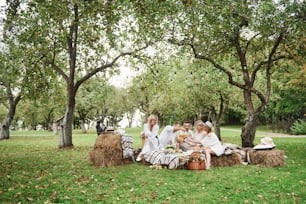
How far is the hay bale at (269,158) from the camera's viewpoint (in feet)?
34.2

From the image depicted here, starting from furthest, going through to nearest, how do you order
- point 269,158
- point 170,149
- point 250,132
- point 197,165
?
point 250,132 < point 170,149 < point 269,158 < point 197,165

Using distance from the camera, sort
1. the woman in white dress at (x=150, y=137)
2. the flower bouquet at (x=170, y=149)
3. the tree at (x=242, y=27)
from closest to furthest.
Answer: the flower bouquet at (x=170, y=149), the woman in white dress at (x=150, y=137), the tree at (x=242, y=27)

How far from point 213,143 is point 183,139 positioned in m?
1.26

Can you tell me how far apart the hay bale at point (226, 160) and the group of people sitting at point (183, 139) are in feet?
0.78

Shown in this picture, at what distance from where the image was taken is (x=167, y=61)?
59.6 feet

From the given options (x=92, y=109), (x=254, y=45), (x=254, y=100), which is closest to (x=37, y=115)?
(x=92, y=109)

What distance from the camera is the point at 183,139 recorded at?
37.8 feet

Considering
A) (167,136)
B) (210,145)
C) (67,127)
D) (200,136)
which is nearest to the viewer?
(210,145)

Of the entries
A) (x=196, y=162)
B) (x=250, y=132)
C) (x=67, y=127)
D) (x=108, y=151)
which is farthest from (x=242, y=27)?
(x=67, y=127)

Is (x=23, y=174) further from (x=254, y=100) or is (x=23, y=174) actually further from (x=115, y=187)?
(x=254, y=100)

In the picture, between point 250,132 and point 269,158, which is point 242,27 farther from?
point 269,158

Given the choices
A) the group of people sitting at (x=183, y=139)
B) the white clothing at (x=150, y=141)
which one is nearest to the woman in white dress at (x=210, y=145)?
the group of people sitting at (x=183, y=139)

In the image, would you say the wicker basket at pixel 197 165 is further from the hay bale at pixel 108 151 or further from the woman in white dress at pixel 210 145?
the hay bale at pixel 108 151

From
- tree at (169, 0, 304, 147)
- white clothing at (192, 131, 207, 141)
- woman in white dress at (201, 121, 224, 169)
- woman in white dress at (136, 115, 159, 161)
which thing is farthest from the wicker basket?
tree at (169, 0, 304, 147)
